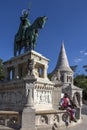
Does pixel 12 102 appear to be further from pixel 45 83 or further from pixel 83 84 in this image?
pixel 83 84

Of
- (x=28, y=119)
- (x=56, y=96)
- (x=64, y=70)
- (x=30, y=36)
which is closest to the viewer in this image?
(x=28, y=119)

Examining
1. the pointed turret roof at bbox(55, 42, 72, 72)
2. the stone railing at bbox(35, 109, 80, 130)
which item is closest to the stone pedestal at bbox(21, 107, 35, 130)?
the stone railing at bbox(35, 109, 80, 130)

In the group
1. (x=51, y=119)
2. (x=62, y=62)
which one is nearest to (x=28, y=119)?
(x=51, y=119)

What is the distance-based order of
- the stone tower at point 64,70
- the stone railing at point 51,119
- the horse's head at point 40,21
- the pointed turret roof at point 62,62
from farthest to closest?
the pointed turret roof at point 62,62 < the stone tower at point 64,70 < the horse's head at point 40,21 < the stone railing at point 51,119

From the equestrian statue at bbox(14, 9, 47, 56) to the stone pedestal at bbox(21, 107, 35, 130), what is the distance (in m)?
8.05

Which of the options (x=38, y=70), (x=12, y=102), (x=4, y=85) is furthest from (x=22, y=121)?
(x=38, y=70)

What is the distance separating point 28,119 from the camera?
38.2 ft

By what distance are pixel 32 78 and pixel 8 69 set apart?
18.7 ft

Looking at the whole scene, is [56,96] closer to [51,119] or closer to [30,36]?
[30,36]

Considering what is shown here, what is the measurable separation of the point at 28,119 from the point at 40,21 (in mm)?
9427

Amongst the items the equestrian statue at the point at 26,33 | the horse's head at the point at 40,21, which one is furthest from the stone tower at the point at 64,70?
the horse's head at the point at 40,21

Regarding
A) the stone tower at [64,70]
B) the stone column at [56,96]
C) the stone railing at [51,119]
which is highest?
the stone tower at [64,70]

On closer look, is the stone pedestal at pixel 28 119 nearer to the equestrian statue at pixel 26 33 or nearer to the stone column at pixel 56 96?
the stone column at pixel 56 96

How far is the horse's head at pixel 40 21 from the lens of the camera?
1879cm
